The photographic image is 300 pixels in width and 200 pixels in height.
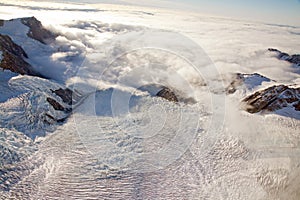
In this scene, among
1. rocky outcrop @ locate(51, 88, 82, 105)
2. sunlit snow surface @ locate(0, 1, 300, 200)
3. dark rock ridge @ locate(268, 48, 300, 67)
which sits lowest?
dark rock ridge @ locate(268, 48, 300, 67)

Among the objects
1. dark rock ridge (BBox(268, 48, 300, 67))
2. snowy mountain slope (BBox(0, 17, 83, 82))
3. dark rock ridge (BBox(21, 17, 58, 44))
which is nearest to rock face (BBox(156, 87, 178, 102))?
snowy mountain slope (BBox(0, 17, 83, 82))

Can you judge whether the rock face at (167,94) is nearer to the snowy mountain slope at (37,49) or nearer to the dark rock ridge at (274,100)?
the dark rock ridge at (274,100)

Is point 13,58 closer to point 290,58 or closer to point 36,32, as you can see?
point 36,32

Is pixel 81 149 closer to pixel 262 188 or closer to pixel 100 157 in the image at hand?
pixel 100 157

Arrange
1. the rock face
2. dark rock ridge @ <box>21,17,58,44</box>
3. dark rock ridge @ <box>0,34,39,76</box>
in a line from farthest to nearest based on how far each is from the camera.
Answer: dark rock ridge @ <box>21,17,58,44</box> → the rock face → dark rock ridge @ <box>0,34,39,76</box>

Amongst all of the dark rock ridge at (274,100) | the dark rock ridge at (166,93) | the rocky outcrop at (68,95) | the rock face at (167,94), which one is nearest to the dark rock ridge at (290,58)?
the dark rock ridge at (166,93)

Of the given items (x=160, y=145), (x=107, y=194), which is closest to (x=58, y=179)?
(x=107, y=194)

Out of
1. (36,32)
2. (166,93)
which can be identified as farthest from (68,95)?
(36,32)

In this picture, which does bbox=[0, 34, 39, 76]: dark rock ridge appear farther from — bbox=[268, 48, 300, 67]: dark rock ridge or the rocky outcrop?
bbox=[268, 48, 300, 67]: dark rock ridge

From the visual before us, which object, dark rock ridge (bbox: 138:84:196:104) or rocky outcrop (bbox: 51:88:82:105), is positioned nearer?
rocky outcrop (bbox: 51:88:82:105)
